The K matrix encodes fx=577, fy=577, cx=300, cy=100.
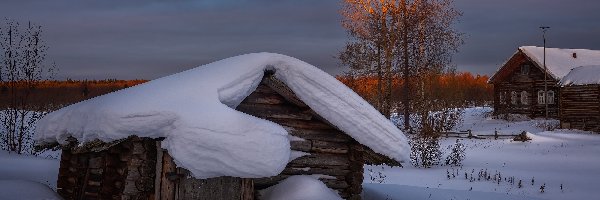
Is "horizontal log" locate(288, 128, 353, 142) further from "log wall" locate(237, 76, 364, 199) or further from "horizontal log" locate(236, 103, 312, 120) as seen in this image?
"horizontal log" locate(236, 103, 312, 120)

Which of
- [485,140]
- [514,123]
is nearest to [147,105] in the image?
[485,140]

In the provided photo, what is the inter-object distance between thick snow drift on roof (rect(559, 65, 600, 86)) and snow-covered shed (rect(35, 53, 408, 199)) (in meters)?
27.9

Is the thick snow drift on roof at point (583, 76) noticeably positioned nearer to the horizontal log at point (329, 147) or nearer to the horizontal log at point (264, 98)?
the horizontal log at point (329, 147)

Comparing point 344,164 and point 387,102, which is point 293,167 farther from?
point 387,102

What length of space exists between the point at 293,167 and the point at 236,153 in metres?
1.87

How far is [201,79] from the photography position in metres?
7.96

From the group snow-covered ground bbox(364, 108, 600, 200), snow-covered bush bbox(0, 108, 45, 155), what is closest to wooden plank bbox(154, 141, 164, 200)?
snow-covered ground bbox(364, 108, 600, 200)

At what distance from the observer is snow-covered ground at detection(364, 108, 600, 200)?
13.0 meters

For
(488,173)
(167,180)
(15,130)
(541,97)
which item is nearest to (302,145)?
(167,180)

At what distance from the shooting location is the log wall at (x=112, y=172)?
7824mm

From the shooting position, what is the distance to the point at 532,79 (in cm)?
3812

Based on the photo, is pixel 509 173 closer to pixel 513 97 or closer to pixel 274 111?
pixel 274 111

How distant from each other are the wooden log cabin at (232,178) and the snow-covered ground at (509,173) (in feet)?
7.46

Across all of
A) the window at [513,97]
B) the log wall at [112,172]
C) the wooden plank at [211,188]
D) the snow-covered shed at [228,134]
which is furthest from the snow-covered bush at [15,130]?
the window at [513,97]
